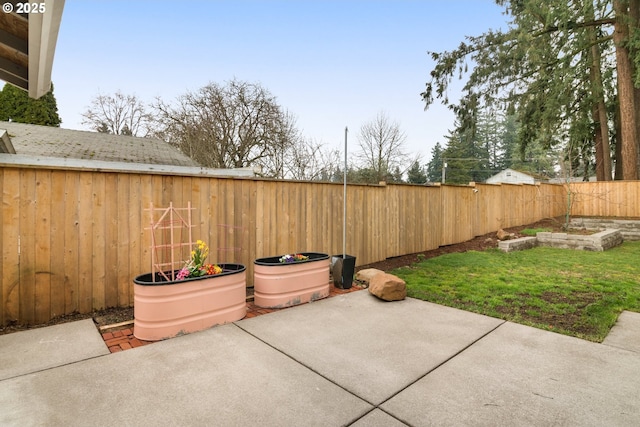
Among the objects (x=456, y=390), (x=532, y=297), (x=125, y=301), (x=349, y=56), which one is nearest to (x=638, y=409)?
(x=456, y=390)

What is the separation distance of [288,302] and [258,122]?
1311 centimetres

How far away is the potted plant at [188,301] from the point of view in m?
2.56

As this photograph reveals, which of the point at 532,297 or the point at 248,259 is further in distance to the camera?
the point at 248,259

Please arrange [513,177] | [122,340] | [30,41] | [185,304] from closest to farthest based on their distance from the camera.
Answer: [30,41], [122,340], [185,304], [513,177]

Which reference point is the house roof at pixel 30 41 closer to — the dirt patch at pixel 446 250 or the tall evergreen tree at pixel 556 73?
the dirt patch at pixel 446 250

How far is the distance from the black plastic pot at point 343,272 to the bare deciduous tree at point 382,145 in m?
15.2

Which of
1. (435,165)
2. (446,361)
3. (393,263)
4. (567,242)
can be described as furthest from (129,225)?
(435,165)

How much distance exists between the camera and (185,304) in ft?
8.79

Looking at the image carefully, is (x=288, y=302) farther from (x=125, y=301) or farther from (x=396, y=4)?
(x=396, y=4)

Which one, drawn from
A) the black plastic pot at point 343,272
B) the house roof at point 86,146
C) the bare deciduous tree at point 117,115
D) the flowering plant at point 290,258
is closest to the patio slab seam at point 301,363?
the flowering plant at point 290,258

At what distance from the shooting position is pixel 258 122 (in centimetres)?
1502

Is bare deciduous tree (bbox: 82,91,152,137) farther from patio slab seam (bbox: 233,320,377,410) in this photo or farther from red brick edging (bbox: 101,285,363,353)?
patio slab seam (bbox: 233,320,377,410)

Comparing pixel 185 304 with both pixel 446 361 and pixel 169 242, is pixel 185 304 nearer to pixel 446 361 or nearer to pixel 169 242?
pixel 169 242

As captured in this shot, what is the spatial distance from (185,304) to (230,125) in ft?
44.9
